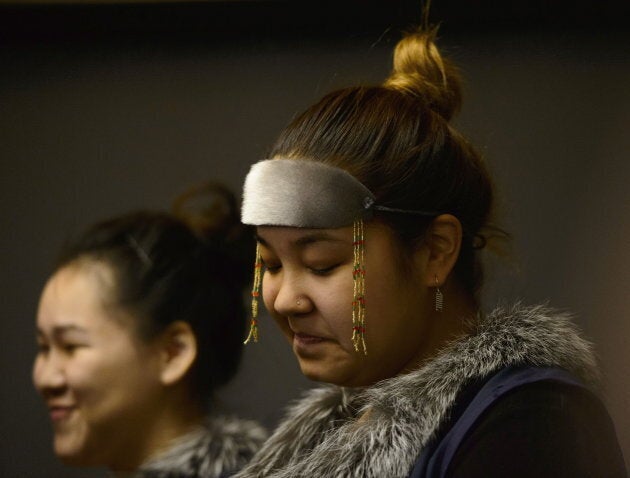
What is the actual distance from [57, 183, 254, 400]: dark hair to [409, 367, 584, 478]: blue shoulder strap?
40 centimetres

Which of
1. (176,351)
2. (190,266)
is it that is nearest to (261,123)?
(190,266)

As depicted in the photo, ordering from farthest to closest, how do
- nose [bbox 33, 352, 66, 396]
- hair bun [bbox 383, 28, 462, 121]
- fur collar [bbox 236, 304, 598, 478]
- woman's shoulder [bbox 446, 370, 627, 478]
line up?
1. nose [bbox 33, 352, 66, 396]
2. hair bun [bbox 383, 28, 462, 121]
3. fur collar [bbox 236, 304, 598, 478]
4. woman's shoulder [bbox 446, 370, 627, 478]

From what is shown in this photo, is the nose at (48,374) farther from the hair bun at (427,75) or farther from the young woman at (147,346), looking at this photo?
the hair bun at (427,75)

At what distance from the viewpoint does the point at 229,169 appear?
1.23 metres

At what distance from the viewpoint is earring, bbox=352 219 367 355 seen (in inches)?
36.9

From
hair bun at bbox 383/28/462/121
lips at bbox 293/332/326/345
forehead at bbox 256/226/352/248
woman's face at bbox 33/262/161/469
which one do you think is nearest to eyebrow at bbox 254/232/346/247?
forehead at bbox 256/226/352/248

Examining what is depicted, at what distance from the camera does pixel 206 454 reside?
3.77ft

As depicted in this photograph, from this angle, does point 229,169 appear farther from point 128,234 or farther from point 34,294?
point 34,294

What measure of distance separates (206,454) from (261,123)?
0.44 meters

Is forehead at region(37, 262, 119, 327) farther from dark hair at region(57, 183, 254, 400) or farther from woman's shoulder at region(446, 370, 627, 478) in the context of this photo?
woman's shoulder at region(446, 370, 627, 478)

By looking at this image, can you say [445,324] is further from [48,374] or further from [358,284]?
[48,374]

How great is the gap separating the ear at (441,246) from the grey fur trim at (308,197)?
8 centimetres

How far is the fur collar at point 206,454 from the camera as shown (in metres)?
1.14

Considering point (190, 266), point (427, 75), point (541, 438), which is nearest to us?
point (541, 438)
